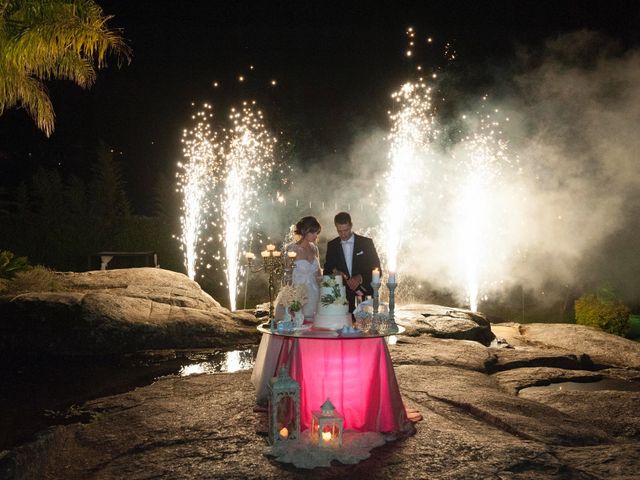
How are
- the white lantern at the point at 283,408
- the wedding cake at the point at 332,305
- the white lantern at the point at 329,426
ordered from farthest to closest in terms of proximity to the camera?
the wedding cake at the point at 332,305
the white lantern at the point at 283,408
the white lantern at the point at 329,426

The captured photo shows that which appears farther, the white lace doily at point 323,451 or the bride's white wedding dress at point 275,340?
the bride's white wedding dress at point 275,340

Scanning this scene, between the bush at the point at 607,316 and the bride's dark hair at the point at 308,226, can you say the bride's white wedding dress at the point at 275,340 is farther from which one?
the bush at the point at 607,316

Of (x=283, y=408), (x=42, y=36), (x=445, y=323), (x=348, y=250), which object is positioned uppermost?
(x=42, y=36)

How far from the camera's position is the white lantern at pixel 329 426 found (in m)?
4.73

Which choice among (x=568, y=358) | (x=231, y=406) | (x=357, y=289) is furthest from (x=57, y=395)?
(x=568, y=358)

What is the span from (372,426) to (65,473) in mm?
2644

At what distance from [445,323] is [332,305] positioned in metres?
7.16

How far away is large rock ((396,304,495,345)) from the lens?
11.3m

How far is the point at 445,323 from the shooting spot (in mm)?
11594

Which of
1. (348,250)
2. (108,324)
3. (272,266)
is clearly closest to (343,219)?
(348,250)

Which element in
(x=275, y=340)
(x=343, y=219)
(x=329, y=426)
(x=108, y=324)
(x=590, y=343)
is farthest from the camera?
(x=590, y=343)

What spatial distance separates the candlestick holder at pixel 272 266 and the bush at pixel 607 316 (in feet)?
35.1

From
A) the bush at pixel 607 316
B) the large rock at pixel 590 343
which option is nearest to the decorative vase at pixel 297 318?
the large rock at pixel 590 343

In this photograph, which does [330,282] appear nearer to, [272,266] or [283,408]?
[272,266]
